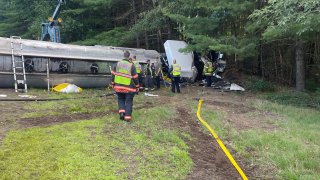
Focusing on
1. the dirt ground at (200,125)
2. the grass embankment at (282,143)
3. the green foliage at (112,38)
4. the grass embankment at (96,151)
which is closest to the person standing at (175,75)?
the dirt ground at (200,125)

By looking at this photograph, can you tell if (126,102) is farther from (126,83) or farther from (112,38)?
(112,38)

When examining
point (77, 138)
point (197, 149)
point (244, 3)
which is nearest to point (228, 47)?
point (244, 3)

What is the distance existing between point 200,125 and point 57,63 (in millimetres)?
7478

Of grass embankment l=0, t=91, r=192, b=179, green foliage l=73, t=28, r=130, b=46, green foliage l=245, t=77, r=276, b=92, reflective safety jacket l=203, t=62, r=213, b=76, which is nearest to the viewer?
grass embankment l=0, t=91, r=192, b=179

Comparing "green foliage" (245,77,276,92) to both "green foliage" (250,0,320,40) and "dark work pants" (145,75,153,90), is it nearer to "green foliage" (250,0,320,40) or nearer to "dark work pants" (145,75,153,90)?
"dark work pants" (145,75,153,90)

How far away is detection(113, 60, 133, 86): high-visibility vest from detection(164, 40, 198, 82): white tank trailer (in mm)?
10144

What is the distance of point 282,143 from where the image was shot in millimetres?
7180

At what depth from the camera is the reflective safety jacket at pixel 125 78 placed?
8109mm

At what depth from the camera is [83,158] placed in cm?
527

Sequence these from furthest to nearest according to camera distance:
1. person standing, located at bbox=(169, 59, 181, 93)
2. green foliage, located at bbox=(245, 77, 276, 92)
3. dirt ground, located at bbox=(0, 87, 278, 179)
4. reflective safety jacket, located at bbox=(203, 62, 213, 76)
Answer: reflective safety jacket, located at bbox=(203, 62, 213, 76)
green foliage, located at bbox=(245, 77, 276, 92)
person standing, located at bbox=(169, 59, 181, 93)
dirt ground, located at bbox=(0, 87, 278, 179)

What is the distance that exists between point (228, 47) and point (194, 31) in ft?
8.21

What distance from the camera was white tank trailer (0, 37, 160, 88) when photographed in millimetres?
12984

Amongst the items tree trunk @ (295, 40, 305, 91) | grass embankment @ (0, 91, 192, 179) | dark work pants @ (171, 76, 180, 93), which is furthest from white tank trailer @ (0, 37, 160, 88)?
tree trunk @ (295, 40, 305, 91)

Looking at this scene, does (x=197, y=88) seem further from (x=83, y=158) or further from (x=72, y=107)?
(x=83, y=158)
